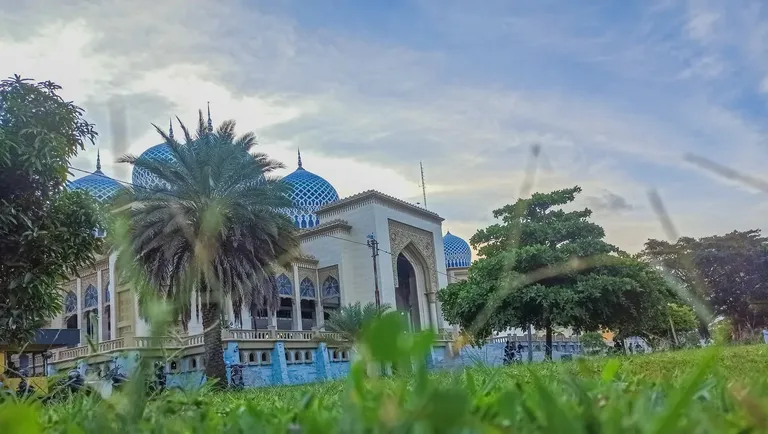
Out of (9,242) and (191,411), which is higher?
(9,242)

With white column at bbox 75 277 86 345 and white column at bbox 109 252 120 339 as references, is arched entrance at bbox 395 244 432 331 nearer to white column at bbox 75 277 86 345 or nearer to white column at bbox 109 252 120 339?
white column at bbox 109 252 120 339

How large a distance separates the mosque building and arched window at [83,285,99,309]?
1.0 inches

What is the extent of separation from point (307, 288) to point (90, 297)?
8792mm

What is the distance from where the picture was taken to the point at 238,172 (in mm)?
14406

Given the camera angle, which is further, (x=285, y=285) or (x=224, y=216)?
(x=285, y=285)

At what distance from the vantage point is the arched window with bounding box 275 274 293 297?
26655 mm

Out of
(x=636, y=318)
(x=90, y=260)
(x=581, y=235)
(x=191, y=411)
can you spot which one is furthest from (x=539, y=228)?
(x=191, y=411)

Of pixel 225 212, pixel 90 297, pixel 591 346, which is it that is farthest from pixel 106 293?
pixel 591 346

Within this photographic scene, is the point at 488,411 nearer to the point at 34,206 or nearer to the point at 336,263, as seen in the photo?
the point at 34,206

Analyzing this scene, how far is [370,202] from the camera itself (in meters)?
27.3

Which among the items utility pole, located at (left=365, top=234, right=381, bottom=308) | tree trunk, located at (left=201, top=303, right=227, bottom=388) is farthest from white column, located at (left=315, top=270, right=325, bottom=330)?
tree trunk, located at (left=201, top=303, right=227, bottom=388)

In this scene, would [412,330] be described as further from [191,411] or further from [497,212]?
[497,212]

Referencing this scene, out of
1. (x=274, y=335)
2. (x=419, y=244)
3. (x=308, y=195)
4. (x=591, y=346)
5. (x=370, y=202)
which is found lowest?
(x=591, y=346)

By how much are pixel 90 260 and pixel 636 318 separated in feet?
51.5
